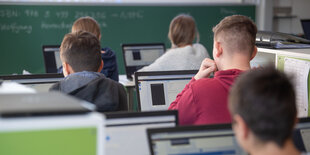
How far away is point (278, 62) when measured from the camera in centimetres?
274

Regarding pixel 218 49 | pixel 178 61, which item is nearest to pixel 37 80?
pixel 218 49

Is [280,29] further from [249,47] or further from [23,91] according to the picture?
[23,91]

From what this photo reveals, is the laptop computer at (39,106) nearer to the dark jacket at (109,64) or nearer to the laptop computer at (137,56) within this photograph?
the dark jacket at (109,64)

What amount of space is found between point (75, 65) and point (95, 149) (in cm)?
150

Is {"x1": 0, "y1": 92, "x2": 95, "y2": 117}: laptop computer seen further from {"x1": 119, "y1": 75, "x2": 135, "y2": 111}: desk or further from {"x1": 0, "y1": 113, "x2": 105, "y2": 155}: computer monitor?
{"x1": 119, "y1": 75, "x2": 135, "y2": 111}: desk

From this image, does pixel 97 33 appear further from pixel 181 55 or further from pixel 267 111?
pixel 267 111

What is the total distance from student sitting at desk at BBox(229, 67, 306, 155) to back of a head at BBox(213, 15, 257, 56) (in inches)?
36.9

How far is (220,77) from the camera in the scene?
1.97 m

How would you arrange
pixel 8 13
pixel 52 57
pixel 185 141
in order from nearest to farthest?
pixel 185 141 < pixel 52 57 < pixel 8 13

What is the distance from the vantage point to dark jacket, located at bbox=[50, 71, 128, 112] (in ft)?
7.06

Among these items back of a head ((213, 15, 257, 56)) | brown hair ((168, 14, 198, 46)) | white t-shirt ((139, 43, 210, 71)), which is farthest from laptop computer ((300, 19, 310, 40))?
back of a head ((213, 15, 257, 56))

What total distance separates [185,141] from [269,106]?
369 mm

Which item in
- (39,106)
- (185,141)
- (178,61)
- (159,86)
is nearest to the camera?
(39,106)

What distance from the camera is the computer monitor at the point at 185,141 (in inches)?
55.7
